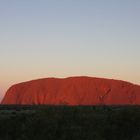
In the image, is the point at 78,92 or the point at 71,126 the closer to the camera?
the point at 71,126

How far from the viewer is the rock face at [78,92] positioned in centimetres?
14725

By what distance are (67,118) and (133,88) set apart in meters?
128

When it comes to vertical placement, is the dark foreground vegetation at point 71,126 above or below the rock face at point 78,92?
above

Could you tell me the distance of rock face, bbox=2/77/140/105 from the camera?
14725cm

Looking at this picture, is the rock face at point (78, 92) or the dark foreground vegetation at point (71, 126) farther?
the rock face at point (78, 92)

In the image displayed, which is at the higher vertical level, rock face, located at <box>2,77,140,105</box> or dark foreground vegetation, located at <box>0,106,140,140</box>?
dark foreground vegetation, located at <box>0,106,140,140</box>

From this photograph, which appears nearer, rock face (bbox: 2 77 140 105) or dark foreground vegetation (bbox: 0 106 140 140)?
A: dark foreground vegetation (bbox: 0 106 140 140)

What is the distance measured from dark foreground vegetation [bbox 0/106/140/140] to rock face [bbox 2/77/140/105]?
116116 mm

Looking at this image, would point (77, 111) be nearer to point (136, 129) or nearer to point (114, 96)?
point (136, 129)

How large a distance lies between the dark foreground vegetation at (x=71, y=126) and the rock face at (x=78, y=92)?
116116 mm

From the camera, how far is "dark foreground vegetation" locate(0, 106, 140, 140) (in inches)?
976

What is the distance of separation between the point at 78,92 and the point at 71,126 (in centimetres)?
12392

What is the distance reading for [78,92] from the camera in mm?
150000

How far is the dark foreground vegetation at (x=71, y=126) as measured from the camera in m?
24.8
